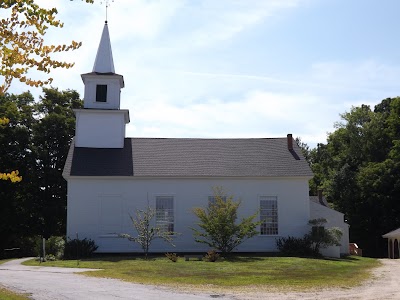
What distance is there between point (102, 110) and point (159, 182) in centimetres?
664

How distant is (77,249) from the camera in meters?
30.9

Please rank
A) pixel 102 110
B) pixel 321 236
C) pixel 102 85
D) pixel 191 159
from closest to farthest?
pixel 321 236, pixel 191 159, pixel 102 110, pixel 102 85

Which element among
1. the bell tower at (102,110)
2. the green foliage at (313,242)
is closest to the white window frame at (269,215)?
the green foliage at (313,242)

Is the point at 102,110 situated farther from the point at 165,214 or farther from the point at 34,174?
the point at 34,174

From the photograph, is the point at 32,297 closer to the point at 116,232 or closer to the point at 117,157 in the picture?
the point at 116,232

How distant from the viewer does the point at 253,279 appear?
741 inches

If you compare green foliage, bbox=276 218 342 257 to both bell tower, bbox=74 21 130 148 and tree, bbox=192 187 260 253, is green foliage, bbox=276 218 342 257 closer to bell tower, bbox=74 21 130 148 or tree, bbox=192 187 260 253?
tree, bbox=192 187 260 253

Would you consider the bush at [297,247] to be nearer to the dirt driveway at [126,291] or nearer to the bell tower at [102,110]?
the bell tower at [102,110]

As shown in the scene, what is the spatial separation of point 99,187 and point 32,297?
1960 cm

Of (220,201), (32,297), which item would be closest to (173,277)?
(32,297)

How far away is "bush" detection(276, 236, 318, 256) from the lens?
32.4 m

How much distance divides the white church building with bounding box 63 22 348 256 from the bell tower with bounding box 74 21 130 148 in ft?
0.23

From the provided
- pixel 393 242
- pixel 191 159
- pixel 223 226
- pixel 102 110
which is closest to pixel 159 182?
pixel 191 159

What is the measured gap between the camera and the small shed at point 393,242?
43.5 meters
